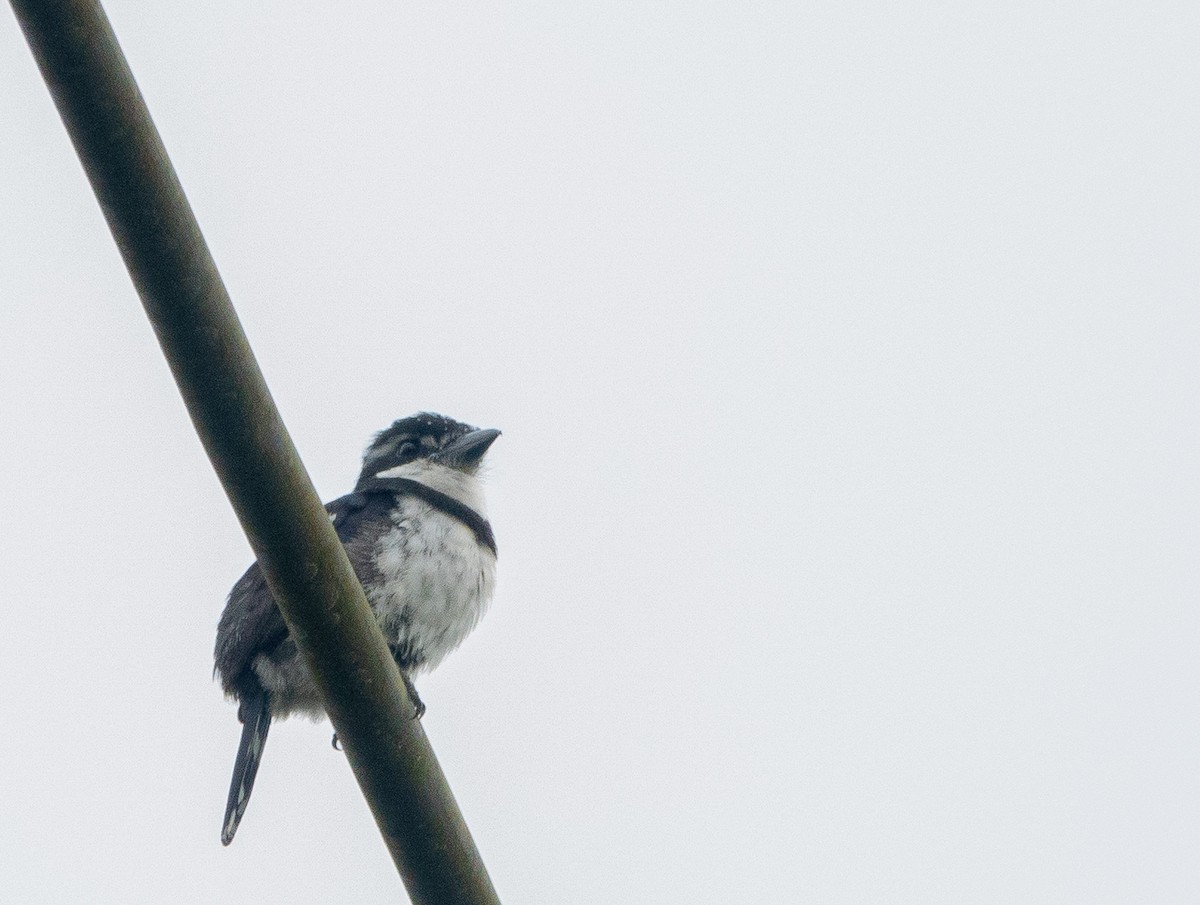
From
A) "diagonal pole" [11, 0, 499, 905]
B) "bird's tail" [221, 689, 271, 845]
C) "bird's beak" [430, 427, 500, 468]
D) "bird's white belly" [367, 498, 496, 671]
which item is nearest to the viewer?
"diagonal pole" [11, 0, 499, 905]

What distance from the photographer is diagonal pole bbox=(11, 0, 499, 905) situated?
2.33 meters

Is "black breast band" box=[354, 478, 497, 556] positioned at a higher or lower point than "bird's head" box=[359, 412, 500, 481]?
lower

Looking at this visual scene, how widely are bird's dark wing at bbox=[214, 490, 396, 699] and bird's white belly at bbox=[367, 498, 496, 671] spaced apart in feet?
0.23

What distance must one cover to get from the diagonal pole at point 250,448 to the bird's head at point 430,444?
12.1 ft

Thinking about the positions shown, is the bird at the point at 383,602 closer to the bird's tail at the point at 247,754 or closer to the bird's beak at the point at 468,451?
the bird's tail at the point at 247,754

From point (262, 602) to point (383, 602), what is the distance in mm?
433

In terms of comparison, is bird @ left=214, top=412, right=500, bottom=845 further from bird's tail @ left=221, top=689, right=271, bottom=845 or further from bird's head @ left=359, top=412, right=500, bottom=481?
bird's head @ left=359, top=412, right=500, bottom=481

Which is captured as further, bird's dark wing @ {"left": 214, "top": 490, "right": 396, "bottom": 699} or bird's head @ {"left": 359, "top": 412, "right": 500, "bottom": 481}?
bird's head @ {"left": 359, "top": 412, "right": 500, "bottom": 481}

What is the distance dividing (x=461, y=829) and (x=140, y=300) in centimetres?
134

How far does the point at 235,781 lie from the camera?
4.74 meters

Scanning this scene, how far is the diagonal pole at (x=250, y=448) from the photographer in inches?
91.7

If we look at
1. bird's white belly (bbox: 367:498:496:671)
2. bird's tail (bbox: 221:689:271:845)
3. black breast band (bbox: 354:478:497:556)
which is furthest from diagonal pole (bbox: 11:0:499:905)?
black breast band (bbox: 354:478:497:556)

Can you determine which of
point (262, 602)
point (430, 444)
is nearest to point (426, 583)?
point (262, 602)

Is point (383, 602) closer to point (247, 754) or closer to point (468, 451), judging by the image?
point (247, 754)
